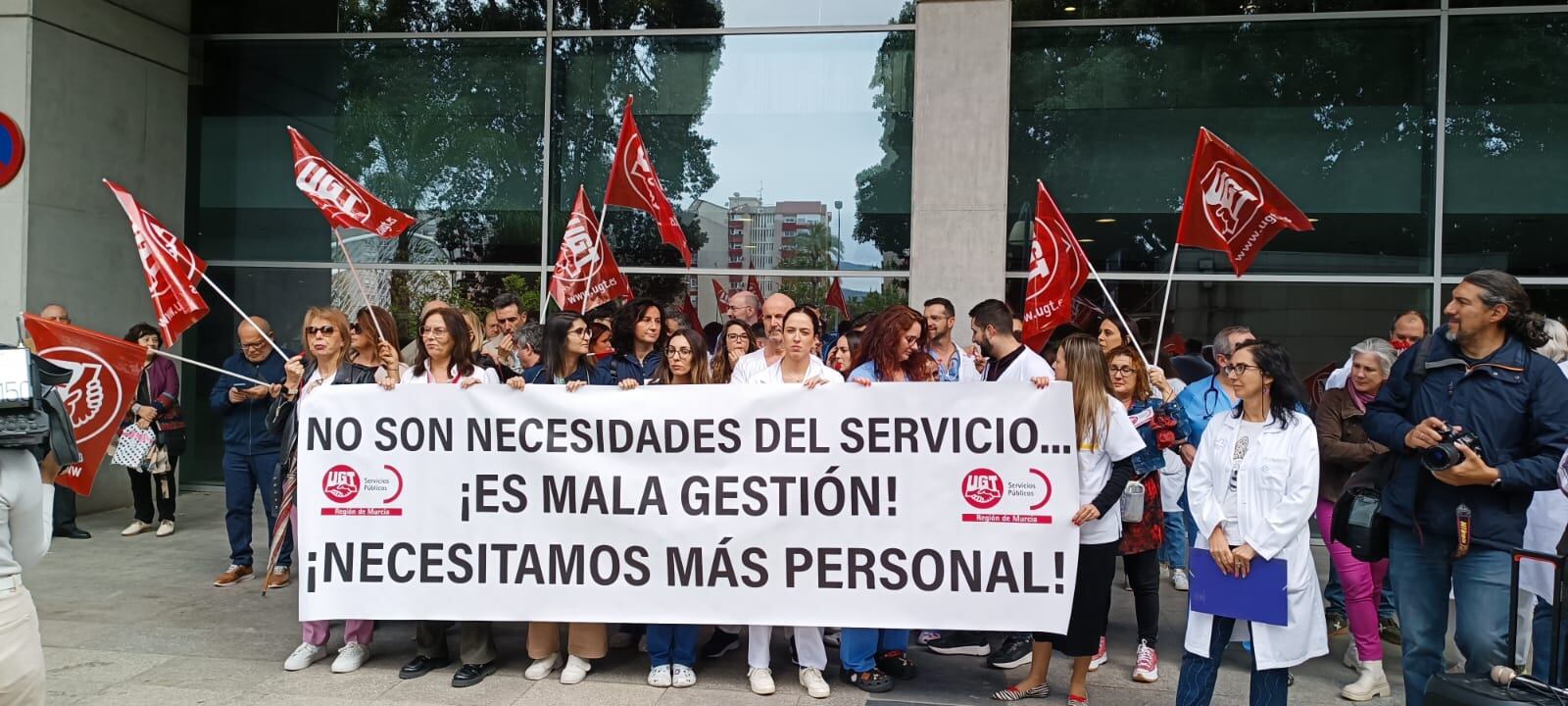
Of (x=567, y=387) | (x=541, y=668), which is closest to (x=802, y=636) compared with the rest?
(x=541, y=668)

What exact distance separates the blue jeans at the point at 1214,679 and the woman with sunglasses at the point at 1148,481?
0.94 meters

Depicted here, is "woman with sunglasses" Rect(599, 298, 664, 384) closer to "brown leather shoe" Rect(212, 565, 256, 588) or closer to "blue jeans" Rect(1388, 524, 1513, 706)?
"brown leather shoe" Rect(212, 565, 256, 588)

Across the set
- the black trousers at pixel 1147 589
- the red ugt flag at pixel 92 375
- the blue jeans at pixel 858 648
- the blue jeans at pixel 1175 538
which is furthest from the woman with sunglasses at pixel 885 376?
the red ugt flag at pixel 92 375

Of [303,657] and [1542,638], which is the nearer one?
[1542,638]

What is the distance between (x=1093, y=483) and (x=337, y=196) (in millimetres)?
4755

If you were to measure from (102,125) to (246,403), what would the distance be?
4.82 metres

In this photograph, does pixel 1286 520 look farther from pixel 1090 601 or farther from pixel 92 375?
pixel 92 375

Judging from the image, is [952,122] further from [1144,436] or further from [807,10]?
[1144,436]

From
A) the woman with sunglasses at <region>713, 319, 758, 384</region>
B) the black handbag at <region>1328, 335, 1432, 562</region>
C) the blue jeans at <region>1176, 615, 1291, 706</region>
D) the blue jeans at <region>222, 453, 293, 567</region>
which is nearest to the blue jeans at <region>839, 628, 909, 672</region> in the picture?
the blue jeans at <region>1176, 615, 1291, 706</region>

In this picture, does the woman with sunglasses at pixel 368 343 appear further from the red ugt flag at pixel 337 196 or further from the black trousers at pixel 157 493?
the black trousers at pixel 157 493

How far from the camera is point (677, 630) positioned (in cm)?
539

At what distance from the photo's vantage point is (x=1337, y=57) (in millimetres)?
9953

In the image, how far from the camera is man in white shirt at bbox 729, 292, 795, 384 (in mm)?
5625

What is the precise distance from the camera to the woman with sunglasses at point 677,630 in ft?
17.4
